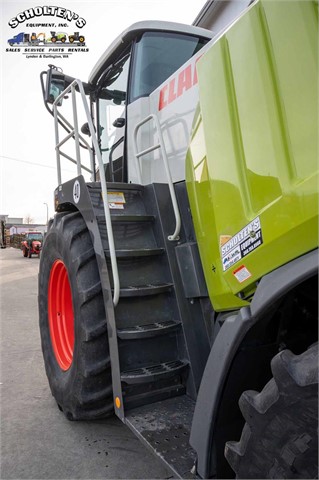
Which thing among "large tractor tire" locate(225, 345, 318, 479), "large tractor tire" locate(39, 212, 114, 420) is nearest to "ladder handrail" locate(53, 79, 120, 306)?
"large tractor tire" locate(39, 212, 114, 420)

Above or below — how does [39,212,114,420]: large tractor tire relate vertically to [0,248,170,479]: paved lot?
above

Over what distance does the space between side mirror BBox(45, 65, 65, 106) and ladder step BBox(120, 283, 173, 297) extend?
173cm

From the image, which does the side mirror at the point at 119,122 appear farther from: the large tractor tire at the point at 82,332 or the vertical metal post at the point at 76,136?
the large tractor tire at the point at 82,332

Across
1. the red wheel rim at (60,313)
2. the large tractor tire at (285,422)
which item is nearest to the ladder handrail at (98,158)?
the red wheel rim at (60,313)

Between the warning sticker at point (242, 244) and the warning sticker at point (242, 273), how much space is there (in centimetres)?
3

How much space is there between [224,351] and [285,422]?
1.05 feet

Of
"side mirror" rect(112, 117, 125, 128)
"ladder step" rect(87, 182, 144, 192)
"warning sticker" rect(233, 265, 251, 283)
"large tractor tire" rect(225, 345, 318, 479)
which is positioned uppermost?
"side mirror" rect(112, 117, 125, 128)

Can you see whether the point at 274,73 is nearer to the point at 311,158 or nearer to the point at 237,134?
the point at 237,134

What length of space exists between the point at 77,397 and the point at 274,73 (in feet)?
6.41

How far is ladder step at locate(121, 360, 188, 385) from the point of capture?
1868mm

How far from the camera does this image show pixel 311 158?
104 cm

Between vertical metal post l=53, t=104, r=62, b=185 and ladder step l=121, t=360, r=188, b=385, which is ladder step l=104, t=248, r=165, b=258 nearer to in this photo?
ladder step l=121, t=360, r=188, b=385

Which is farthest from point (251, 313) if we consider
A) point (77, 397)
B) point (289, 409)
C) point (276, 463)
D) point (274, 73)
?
point (77, 397)

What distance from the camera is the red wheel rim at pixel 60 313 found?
2.84 metres
